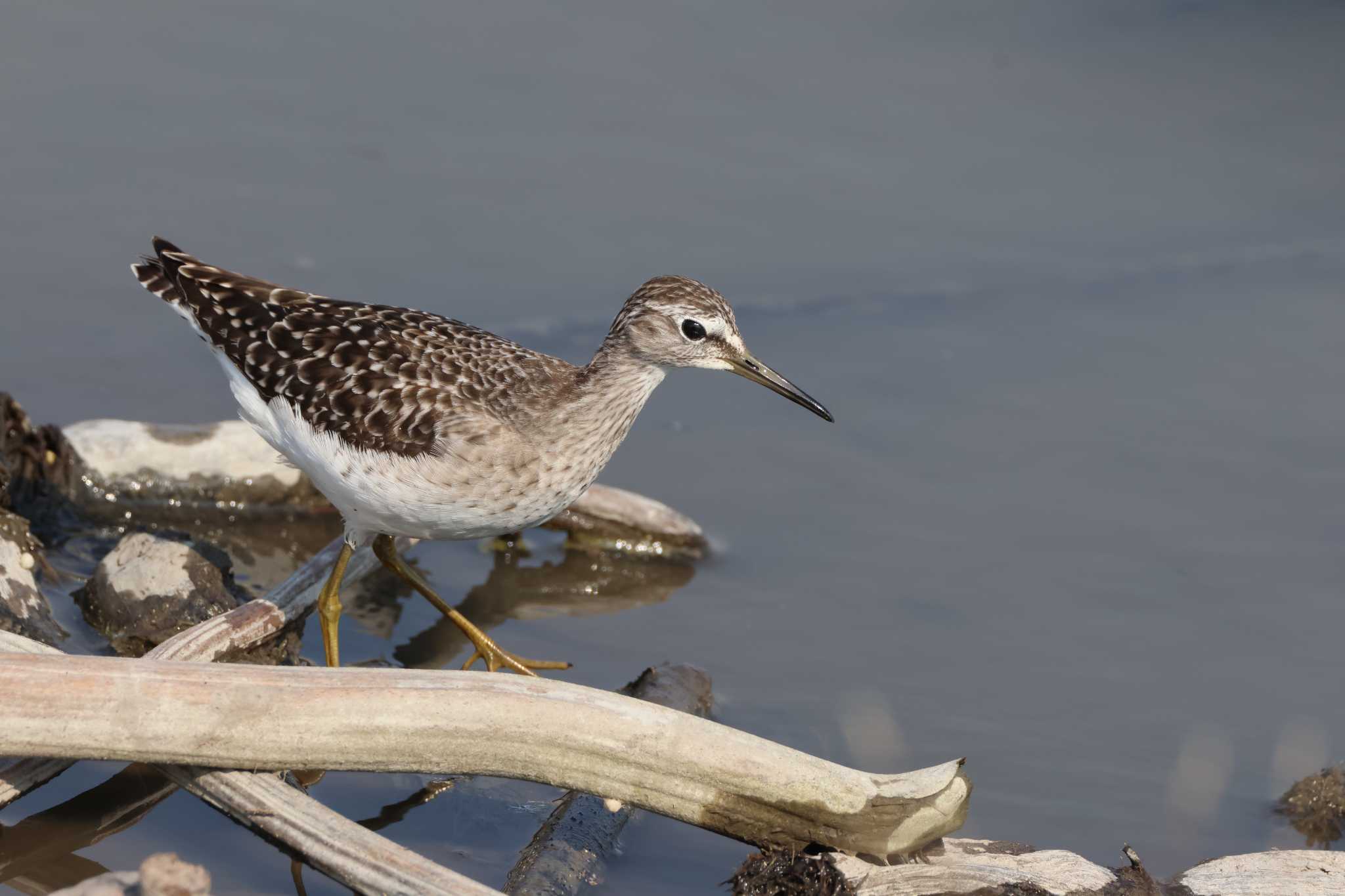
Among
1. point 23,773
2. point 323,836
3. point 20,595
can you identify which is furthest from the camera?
point 20,595

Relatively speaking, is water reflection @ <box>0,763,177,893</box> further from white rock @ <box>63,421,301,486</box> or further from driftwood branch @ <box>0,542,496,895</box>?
white rock @ <box>63,421,301,486</box>

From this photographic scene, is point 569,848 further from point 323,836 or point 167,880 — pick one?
point 167,880

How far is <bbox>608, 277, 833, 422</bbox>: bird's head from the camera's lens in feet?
21.0

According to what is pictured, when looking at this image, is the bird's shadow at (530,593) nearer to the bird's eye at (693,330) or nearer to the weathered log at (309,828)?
the bird's eye at (693,330)

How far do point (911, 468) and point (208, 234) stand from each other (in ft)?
15.0

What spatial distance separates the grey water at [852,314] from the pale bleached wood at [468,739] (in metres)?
0.69

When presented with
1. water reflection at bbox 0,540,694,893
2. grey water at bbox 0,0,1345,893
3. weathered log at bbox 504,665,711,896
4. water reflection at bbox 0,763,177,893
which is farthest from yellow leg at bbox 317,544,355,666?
weathered log at bbox 504,665,711,896

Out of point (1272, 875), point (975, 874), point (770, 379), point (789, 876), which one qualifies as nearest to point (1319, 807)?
point (1272, 875)

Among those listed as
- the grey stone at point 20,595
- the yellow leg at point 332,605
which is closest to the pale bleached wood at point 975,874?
the yellow leg at point 332,605

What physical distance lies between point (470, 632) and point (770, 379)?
169 cm

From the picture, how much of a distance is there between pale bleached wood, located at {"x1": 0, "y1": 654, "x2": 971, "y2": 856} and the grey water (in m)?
0.69

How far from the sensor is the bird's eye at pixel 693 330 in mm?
6402

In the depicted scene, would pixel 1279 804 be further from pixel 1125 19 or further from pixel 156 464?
pixel 1125 19

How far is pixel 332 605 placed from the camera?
6.56m
